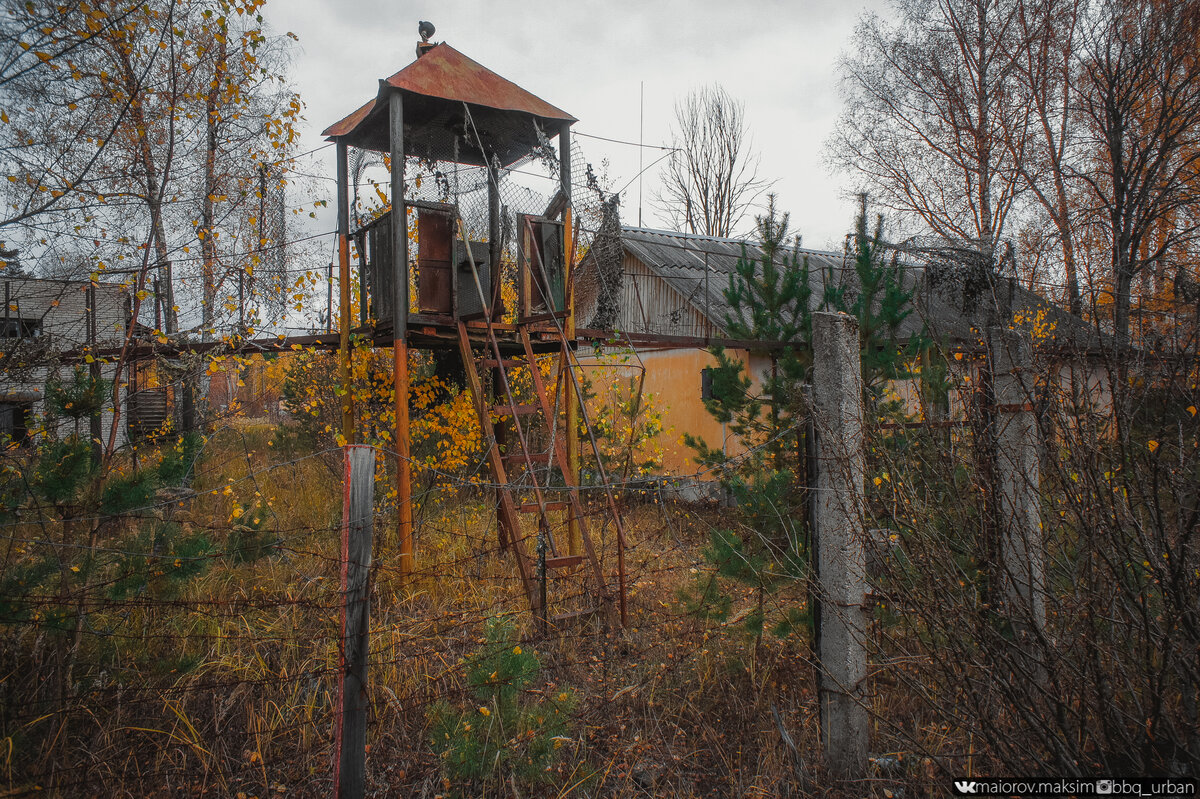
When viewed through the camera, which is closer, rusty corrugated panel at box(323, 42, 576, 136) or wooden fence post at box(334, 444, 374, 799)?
wooden fence post at box(334, 444, 374, 799)

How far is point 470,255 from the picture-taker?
6.23 m

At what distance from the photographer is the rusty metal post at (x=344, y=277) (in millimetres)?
7539

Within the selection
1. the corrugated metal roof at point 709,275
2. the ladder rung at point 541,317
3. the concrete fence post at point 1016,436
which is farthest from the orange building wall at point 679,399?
the concrete fence post at point 1016,436

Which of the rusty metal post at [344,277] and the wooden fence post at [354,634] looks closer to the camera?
the wooden fence post at [354,634]

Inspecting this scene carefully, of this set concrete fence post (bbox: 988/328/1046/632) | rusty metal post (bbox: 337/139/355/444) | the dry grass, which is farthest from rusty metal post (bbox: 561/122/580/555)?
concrete fence post (bbox: 988/328/1046/632)

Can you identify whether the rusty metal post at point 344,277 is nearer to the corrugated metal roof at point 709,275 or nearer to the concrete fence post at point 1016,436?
the corrugated metal roof at point 709,275

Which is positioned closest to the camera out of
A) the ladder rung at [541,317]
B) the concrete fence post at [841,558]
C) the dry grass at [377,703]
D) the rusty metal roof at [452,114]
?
the concrete fence post at [841,558]

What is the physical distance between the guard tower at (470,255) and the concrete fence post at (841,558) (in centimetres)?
258

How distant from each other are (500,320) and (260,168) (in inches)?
128

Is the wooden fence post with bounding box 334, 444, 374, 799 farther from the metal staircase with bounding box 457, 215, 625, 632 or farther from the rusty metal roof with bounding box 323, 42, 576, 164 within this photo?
the rusty metal roof with bounding box 323, 42, 576, 164

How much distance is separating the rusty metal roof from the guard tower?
2 cm

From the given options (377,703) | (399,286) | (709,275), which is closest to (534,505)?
(377,703)

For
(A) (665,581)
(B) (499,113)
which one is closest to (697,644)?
(A) (665,581)

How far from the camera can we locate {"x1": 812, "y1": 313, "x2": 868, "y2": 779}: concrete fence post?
3158 mm
